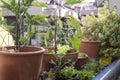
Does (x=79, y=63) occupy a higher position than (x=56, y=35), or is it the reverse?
(x=56, y=35)

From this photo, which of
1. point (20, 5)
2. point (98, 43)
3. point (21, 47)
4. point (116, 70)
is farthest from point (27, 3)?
point (98, 43)

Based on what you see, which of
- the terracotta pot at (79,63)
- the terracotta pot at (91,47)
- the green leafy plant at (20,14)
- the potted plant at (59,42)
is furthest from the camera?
the terracotta pot at (91,47)

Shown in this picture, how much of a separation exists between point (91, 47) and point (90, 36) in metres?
0.15

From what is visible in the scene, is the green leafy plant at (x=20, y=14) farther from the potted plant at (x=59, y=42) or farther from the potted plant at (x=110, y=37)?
the potted plant at (x=110, y=37)

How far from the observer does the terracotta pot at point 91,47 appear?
1.70m

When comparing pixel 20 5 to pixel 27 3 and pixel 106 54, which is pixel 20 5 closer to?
pixel 27 3

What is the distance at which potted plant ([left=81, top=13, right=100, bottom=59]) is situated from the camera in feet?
5.58

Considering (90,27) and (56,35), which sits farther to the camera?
(90,27)

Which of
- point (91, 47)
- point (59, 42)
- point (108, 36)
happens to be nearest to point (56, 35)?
point (59, 42)

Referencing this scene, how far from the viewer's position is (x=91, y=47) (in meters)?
1.70

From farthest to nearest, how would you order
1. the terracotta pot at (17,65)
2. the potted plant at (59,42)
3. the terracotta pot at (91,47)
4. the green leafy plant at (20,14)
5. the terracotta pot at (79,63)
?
the terracotta pot at (91,47)
the terracotta pot at (79,63)
the potted plant at (59,42)
the green leafy plant at (20,14)
the terracotta pot at (17,65)

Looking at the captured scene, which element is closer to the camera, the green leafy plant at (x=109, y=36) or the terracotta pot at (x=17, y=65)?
the terracotta pot at (x=17, y=65)

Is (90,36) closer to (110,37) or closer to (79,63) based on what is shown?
(110,37)

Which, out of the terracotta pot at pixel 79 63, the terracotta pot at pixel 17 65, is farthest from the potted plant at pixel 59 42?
the terracotta pot at pixel 17 65
